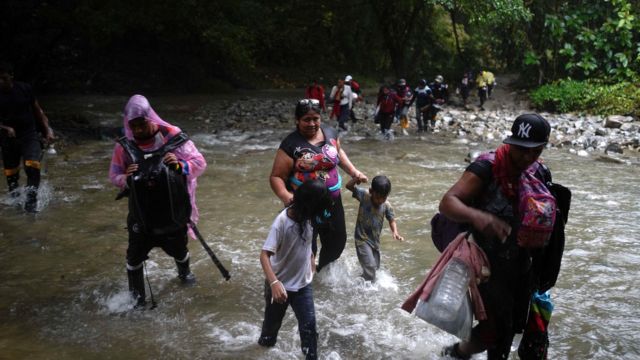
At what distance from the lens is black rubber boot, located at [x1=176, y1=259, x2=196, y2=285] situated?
5098 mm

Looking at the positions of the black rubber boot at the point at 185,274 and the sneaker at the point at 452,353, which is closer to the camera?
the sneaker at the point at 452,353

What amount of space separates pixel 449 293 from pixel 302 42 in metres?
34.6

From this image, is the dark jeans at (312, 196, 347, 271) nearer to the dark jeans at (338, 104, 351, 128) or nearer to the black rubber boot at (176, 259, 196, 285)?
the black rubber boot at (176, 259, 196, 285)

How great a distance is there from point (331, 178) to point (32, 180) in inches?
190

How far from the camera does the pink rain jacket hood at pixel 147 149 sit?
4105mm

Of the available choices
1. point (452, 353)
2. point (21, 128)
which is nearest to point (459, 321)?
point (452, 353)

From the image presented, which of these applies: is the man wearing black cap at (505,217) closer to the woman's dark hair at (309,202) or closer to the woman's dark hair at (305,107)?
the woman's dark hair at (309,202)

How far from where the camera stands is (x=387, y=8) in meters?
26.8

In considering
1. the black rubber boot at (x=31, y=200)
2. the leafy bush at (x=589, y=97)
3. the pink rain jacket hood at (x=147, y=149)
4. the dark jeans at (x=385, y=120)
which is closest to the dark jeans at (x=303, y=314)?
the pink rain jacket hood at (x=147, y=149)

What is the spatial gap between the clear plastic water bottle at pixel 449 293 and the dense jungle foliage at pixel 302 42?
15.6 m

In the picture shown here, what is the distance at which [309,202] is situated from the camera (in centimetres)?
335

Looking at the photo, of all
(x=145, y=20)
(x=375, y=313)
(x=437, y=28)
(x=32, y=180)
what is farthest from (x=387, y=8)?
(x=375, y=313)

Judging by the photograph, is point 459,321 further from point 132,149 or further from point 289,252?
point 132,149

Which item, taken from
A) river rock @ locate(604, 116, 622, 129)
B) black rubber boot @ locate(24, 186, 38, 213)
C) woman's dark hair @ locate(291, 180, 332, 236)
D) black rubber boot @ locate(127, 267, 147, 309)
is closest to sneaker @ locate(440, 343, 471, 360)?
woman's dark hair @ locate(291, 180, 332, 236)
